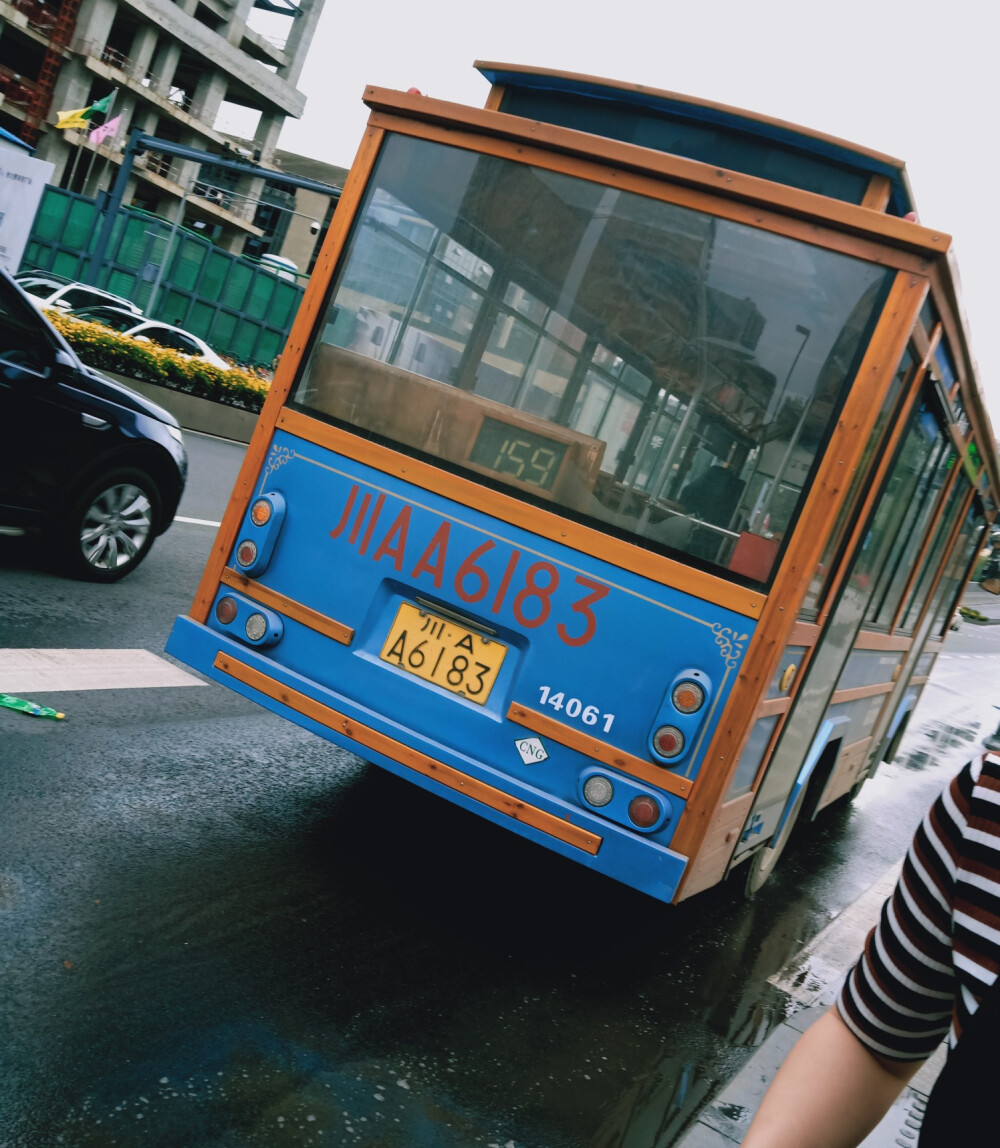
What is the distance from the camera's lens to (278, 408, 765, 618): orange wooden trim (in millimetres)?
4273

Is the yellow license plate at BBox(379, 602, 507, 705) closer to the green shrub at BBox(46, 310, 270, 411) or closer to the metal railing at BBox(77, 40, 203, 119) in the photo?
the green shrub at BBox(46, 310, 270, 411)

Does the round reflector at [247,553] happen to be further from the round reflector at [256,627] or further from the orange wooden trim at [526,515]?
the orange wooden trim at [526,515]

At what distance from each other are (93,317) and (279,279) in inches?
604

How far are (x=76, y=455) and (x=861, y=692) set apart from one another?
4.98m

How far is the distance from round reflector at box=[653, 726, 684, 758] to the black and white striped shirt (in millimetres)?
2812

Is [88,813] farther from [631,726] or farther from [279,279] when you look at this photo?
[279,279]

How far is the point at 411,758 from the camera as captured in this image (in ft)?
14.8

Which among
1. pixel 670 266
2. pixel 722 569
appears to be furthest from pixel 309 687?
pixel 670 266

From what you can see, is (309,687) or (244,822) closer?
(309,687)

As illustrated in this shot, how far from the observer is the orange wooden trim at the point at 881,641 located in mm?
6397

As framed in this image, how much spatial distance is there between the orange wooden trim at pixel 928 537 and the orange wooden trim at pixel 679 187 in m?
3.17

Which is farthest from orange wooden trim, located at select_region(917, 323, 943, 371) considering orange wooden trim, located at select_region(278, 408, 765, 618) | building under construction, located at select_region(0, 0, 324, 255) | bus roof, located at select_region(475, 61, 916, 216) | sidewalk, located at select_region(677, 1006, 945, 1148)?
building under construction, located at select_region(0, 0, 324, 255)

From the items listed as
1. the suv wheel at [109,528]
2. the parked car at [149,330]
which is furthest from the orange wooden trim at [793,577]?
the parked car at [149,330]

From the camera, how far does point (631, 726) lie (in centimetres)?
430
